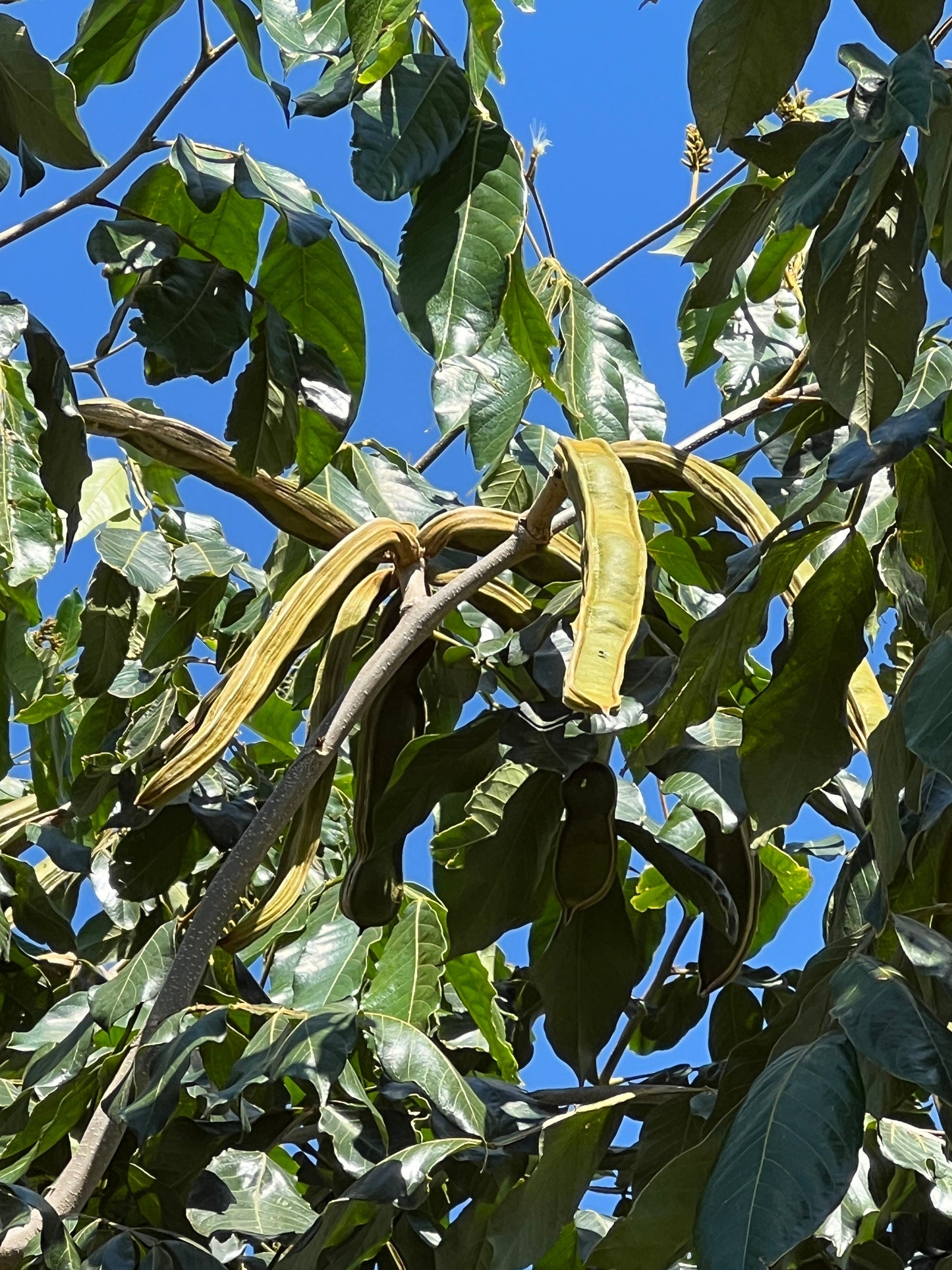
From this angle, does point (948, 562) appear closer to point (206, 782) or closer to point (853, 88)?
point (853, 88)

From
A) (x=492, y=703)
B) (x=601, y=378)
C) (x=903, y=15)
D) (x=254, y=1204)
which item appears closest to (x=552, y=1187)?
(x=254, y=1204)

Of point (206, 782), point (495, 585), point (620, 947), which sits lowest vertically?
point (620, 947)

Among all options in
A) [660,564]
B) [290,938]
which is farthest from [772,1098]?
[290,938]

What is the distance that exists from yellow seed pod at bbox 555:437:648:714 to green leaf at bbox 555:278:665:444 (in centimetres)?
17

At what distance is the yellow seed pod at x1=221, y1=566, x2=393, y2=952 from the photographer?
108 cm

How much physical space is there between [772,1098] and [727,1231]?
7 cm

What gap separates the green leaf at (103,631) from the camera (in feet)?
4.89

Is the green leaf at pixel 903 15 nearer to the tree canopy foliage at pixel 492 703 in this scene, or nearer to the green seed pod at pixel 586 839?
the tree canopy foliage at pixel 492 703

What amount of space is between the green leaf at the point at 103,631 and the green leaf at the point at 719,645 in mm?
769

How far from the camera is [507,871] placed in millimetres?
1067

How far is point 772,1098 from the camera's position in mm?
654

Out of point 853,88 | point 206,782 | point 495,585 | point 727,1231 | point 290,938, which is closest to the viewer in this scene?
point 727,1231

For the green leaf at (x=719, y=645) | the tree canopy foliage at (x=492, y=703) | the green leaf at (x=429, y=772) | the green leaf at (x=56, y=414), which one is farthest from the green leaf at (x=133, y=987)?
the green leaf at (x=719, y=645)

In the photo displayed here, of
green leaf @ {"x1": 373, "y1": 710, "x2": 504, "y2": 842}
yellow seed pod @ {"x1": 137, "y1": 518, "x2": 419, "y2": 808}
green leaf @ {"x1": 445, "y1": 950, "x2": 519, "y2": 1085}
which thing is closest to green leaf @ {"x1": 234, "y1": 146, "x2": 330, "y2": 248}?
yellow seed pod @ {"x1": 137, "y1": 518, "x2": 419, "y2": 808}
